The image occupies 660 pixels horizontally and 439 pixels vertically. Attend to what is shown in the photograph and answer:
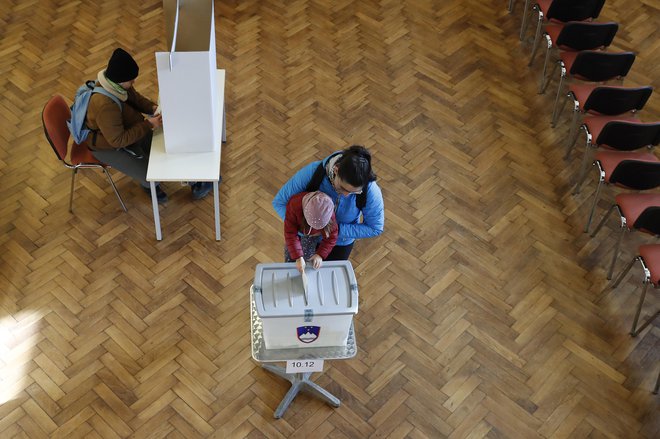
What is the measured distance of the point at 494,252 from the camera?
506 centimetres

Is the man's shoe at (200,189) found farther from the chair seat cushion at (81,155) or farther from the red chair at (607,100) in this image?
the red chair at (607,100)

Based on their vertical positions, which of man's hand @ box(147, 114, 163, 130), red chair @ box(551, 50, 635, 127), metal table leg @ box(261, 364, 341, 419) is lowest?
metal table leg @ box(261, 364, 341, 419)

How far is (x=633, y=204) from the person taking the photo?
15.7 feet

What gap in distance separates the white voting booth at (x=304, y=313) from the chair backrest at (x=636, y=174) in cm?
237

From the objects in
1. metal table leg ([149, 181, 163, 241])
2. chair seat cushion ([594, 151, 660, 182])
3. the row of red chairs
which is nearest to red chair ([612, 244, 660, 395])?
the row of red chairs

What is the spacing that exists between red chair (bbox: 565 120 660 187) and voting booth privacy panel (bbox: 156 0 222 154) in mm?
2767

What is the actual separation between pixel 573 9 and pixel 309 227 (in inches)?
149

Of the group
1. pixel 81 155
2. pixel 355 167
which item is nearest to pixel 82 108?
pixel 81 155

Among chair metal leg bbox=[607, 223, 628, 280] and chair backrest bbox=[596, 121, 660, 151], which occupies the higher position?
chair backrest bbox=[596, 121, 660, 151]

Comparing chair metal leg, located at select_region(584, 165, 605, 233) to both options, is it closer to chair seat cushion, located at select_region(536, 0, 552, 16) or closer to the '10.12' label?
chair seat cushion, located at select_region(536, 0, 552, 16)

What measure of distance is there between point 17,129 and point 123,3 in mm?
1927

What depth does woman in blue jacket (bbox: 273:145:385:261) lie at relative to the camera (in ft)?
10.6

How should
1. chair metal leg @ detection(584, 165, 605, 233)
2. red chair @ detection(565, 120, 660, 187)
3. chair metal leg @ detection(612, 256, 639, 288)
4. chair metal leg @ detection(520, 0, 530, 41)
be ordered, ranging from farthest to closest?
chair metal leg @ detection(520, 0, 530, 41) < chair metal leg @ detection(584, 165, 605, 233) < red chair @ detection(565, 120, 660, 187) < chair metal leg @ detection(612, 256, 639, 288)

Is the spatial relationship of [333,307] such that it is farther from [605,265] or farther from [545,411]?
[605,265]
